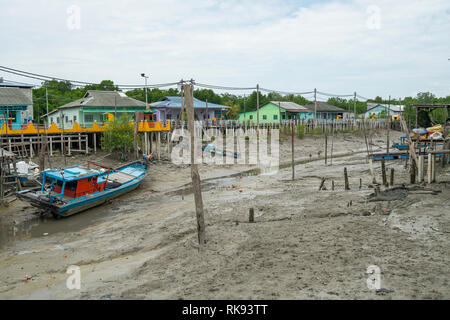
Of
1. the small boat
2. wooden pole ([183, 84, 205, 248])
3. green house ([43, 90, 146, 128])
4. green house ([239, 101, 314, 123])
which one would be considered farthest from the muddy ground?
green house ([239, 101, 314, 123])

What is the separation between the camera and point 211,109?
53.3 metres

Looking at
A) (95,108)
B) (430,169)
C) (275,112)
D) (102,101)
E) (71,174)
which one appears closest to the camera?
(430,169)

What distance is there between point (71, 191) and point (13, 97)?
779 inches

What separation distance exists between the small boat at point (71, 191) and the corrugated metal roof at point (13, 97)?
55.0 ft

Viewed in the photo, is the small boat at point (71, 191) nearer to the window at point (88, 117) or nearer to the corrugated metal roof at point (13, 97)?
the corrugated metal roof at point (13, 97)

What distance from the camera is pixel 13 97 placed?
33.6 m

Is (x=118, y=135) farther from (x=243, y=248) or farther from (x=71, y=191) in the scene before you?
(x=243, y=248)

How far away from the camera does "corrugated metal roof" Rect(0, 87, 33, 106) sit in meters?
32.7

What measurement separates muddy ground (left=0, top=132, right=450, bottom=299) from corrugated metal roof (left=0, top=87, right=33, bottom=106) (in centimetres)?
1648

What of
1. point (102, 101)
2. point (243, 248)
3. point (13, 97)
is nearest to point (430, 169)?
point (243, 248)

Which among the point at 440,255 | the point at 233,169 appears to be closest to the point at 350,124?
the point at 233,169

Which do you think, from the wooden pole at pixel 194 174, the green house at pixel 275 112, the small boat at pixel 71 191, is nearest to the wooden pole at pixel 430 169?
the wooden pole at pixel 194 174

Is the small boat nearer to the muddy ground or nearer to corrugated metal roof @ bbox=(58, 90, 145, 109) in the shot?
the muddy ground

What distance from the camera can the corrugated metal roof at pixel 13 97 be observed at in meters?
32.7
